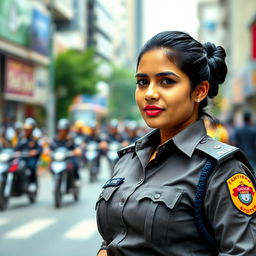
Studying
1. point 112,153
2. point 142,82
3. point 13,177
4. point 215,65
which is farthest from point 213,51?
point 112,153

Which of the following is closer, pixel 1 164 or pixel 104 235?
pixel 104 235

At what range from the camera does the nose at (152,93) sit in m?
1.86

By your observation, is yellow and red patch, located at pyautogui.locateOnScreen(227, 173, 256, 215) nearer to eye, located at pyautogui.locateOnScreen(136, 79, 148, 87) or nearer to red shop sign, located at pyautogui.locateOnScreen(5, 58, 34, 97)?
eye, located at pyautogui.locateOnScreen(136, 79, 148, 87)

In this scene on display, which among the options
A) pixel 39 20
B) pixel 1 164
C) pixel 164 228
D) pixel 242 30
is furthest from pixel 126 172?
pixel 242 30

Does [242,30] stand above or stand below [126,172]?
above

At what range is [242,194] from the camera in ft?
5.59

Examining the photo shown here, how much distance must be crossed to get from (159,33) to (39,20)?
3278cm

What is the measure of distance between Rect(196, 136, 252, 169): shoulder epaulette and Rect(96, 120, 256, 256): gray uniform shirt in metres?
0.02

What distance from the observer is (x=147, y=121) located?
6.29 ft

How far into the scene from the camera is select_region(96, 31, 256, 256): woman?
171 cm

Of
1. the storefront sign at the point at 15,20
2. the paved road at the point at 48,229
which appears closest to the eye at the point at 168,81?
the paved road at the point at 48,229

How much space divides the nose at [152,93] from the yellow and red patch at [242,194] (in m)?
0.37

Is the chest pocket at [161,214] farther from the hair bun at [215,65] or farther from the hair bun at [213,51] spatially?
the hair bun at [213,51]

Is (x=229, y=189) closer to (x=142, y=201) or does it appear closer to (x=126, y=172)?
(x=142, y=201)
